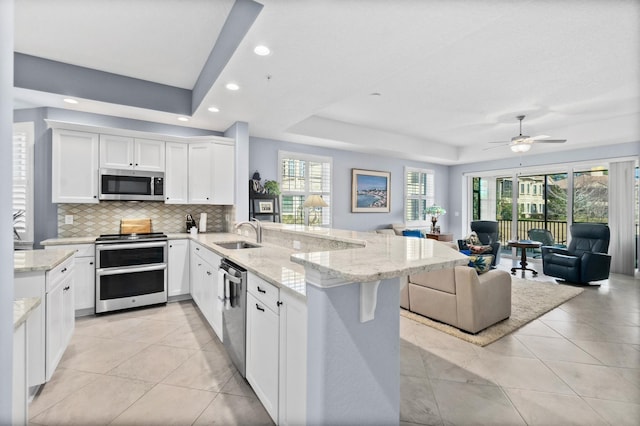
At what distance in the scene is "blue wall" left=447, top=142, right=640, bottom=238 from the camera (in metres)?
5.48

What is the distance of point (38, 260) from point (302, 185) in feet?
13.2

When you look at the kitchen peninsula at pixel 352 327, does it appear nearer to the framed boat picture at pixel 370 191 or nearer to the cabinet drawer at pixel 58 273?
the cabinet drawer at pixel 58 273

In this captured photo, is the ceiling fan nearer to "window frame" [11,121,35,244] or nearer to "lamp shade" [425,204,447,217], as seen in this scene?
"lamp shade" [425,204,447,217]

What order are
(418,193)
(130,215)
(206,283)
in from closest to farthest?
(206,283)
(130,215)
(418,193)

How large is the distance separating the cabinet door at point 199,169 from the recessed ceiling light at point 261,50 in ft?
7.22

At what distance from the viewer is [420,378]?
7.27 ft

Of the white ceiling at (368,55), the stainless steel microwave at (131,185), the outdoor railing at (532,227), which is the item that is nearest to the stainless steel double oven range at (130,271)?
the stainless steel microwave at (131,185)

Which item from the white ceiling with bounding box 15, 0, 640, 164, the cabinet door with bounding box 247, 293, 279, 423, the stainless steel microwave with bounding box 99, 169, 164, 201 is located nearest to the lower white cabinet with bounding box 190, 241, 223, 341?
the cabinet door with bounding box 247, 293, 279, 423

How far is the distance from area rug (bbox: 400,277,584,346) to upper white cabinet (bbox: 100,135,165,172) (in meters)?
3.89

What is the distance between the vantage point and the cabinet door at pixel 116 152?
365 cm

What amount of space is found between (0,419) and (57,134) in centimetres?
371

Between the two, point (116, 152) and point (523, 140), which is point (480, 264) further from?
point (116, 152)

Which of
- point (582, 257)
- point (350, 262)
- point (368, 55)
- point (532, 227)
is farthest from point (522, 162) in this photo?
point (350, 262)

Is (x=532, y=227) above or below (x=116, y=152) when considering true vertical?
below
